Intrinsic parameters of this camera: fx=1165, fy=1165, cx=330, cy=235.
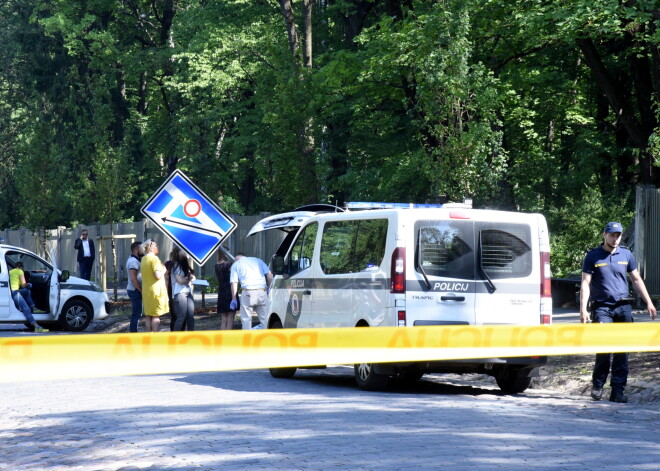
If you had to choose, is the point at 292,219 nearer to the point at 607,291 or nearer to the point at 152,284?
the point at 152,284

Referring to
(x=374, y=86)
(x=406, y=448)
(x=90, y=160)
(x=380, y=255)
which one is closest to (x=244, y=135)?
(x=90, y=160)

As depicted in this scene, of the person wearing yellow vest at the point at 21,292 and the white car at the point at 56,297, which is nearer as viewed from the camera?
the person wearing yellow vest at the point at 21,292

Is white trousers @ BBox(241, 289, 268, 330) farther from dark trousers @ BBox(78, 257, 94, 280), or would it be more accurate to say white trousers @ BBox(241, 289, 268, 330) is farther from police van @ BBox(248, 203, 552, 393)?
dark trousers @ BBox(78, 257, 94, 280)

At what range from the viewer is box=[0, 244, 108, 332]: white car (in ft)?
79.2

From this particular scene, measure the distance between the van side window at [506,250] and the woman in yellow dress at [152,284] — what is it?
6141 mm

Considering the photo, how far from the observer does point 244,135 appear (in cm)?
4428

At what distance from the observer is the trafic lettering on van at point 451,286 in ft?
40.5

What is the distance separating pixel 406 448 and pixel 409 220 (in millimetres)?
4156

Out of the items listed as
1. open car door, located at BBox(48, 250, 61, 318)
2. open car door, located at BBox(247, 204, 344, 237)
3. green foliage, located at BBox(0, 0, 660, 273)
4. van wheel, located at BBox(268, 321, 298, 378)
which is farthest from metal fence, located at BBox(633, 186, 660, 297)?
open car door, located at BBox(48, 250, 61, 318)

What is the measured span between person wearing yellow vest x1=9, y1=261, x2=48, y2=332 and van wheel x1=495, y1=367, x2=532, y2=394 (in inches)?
525

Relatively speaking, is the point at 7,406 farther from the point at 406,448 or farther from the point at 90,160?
the point at 90,160

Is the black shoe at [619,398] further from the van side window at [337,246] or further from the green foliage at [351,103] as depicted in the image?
the green foliage at [351,103]

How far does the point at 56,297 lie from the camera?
82.2ft

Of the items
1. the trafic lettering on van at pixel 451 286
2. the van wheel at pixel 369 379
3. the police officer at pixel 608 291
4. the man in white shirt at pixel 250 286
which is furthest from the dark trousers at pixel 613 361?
the man in white shirt at pixel 250 286
